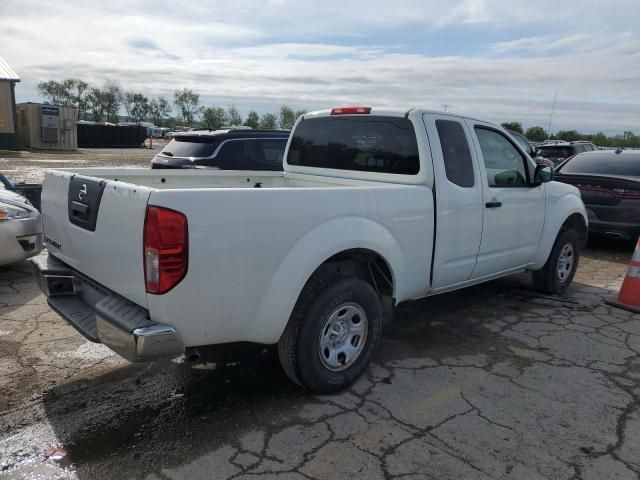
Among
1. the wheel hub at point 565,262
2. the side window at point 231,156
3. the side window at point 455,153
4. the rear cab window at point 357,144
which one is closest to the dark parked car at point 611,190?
the wheel hub at point 565,262

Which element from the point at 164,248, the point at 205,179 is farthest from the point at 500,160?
the point at 164,248

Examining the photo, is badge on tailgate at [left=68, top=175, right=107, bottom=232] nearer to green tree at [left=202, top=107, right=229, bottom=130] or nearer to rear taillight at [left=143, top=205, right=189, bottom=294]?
rear taillight at [left=143, top=205, right=189, bottom=294]

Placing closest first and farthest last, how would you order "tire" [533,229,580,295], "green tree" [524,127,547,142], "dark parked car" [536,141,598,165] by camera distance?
"tire" [533,229,580,295] → "dark parked car" [536,141,598,165] → "green tree" [524,127,547,142]

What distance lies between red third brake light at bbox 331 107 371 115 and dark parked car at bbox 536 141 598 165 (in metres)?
11.2

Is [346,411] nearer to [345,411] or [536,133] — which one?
[345,411]

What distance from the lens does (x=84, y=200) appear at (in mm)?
3188

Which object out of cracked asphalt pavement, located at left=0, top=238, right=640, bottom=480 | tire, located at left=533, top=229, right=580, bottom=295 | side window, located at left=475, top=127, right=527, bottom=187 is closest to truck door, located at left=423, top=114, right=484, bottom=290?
side window, located at left=475, top=127, right=527, bottom=187

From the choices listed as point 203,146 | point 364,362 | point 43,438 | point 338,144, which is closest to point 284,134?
point 203,146

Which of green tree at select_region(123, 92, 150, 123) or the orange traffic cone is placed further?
green tree at select_region(123, 92, 150, 123)

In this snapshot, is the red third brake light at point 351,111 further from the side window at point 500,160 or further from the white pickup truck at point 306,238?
the side window at point 500,160

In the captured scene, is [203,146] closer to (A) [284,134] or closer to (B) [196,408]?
(A) [284,134]

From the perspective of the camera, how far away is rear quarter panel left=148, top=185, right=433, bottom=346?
8.78 feet

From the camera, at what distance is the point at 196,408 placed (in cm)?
327

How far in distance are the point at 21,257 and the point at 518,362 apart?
5.07 m
